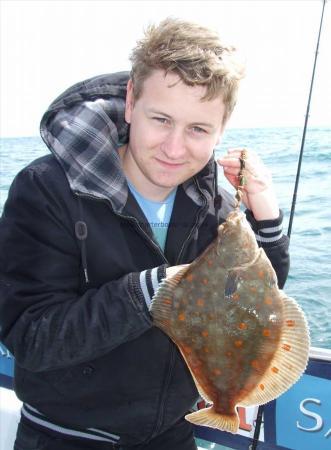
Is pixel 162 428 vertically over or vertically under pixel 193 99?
under

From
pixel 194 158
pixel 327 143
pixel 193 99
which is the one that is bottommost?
pixel 327 143

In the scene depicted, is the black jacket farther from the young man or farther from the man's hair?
the man's hair

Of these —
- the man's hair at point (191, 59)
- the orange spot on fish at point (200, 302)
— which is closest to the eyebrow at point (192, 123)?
the man's hair at point (191, 59)

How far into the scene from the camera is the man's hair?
2.03 meters

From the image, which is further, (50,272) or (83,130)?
(83,130)

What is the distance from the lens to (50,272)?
6.55 feet

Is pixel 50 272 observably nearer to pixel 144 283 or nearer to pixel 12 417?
pixel 144 283

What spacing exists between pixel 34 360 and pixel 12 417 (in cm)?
159

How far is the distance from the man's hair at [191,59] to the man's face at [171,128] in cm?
3

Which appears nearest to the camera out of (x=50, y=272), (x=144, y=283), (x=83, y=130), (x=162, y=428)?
(x=144, y=283)

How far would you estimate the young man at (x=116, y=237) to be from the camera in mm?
1935

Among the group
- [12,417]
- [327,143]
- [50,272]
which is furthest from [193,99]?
[327,143]

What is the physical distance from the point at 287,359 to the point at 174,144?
0.99 m

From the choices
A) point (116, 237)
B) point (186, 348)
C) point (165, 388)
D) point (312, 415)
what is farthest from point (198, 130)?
point (312, 415)
